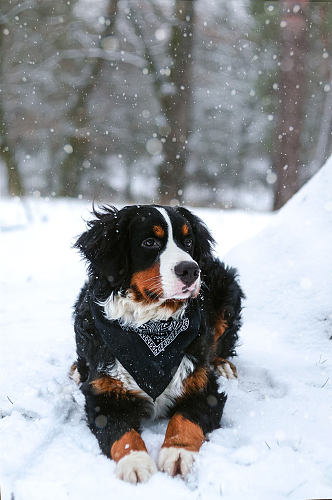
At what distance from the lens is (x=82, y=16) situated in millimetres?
11227

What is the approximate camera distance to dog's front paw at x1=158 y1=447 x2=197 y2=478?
7.13ft

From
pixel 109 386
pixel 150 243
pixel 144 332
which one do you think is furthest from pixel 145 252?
pixel 109 386

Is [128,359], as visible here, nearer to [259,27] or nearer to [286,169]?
[286,169]

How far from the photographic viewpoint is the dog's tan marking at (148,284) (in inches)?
Result: 105

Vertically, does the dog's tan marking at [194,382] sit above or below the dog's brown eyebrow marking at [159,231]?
below

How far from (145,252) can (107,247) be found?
27cm

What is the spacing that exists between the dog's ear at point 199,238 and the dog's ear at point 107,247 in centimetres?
54

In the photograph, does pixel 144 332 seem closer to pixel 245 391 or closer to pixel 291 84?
pixel 245 391

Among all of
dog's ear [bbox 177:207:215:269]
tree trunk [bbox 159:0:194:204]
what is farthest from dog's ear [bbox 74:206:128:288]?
tree trunk [bbox 159:0:194:204]

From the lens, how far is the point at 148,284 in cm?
272

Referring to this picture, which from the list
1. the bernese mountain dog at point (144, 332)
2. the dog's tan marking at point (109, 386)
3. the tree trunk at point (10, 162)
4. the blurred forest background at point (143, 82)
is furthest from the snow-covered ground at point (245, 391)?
the blurred forest background at point (143, 82)

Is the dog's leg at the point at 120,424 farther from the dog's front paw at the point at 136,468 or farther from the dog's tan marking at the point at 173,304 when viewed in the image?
the dog's tan marking at the point at 173,304

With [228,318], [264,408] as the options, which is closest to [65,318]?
[228,318]

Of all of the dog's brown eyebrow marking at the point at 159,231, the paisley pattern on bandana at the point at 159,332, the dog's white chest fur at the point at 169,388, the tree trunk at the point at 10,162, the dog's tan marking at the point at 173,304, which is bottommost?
the tree trunk at the point at 10,162
